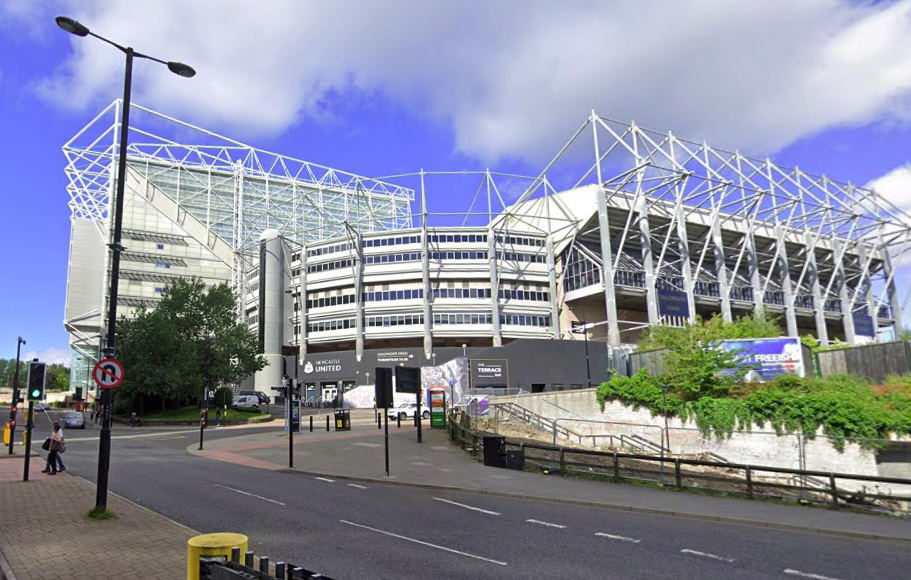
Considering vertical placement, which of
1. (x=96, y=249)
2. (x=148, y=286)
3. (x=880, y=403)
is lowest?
(x=880, y=403)

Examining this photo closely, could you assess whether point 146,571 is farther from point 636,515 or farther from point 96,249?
point 96,249

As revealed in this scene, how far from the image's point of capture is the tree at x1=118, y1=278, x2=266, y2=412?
53.1m

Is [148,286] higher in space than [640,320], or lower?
higher

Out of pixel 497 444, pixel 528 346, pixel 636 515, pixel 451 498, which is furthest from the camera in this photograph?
pixel 528 346

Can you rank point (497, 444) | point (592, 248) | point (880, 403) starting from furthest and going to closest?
point (592, 248) < point (880, 403) < point (497, 444)

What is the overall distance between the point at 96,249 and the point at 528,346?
7031cm

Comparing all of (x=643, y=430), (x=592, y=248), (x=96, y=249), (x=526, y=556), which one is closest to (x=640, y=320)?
(x=592, y=248)

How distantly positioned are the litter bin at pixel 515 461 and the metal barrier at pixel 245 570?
51.9 feet

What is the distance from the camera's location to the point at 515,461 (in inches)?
803

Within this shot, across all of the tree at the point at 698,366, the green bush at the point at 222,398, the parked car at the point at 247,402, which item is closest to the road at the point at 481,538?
the tree at the point at 698,366

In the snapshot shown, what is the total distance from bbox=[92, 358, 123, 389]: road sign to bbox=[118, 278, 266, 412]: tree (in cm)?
4443

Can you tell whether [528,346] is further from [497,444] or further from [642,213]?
[497,444]

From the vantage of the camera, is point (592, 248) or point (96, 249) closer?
point (592, 248)

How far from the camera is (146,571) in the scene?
310 inches
